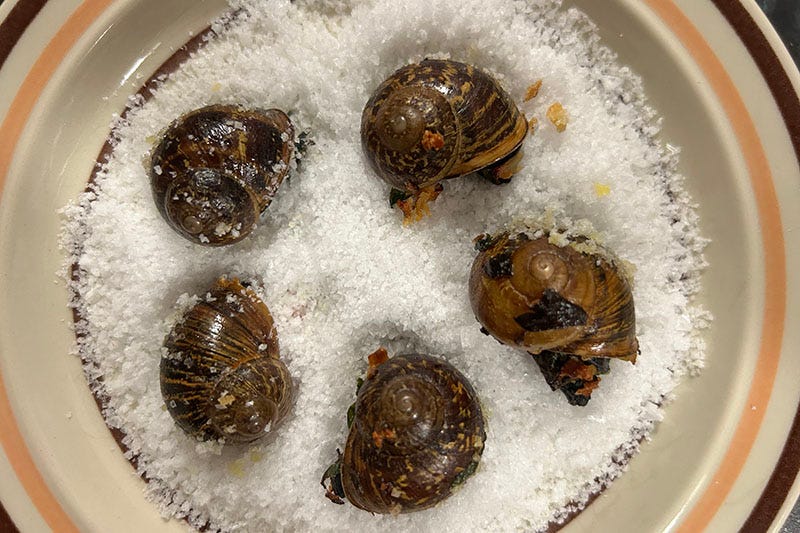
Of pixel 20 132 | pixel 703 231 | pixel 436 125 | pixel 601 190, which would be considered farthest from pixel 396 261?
pixel 20 132

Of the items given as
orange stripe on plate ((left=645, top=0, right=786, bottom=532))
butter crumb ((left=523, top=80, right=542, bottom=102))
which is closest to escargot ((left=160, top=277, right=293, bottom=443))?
butter crumb ((left=523, top=80, right=542, bottom=102))

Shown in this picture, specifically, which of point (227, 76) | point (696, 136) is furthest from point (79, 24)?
point (696, 136)

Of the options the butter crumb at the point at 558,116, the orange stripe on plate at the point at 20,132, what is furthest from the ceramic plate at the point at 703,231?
the butter crumb at the point at 558,116

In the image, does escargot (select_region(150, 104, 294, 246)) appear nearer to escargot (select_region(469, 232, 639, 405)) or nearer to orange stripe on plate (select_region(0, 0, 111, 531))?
orange stripe on plate (select_region(0, 0, 111, 531))

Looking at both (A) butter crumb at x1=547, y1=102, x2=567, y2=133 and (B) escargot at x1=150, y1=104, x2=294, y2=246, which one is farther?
(A) butter crumb at x1=547, y1=102, x2=567, y2=133

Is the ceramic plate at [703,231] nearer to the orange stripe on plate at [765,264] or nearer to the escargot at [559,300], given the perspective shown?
the orange stripe on plate at [765,264]

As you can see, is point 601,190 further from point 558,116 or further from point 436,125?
point 436,125

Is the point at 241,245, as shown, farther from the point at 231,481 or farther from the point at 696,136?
the point at 696,136
